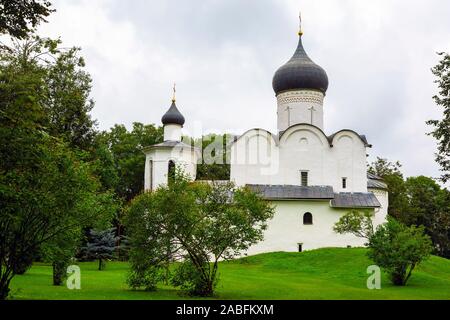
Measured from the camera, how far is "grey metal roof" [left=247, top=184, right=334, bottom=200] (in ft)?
100

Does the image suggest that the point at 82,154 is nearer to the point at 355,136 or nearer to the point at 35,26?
the point at 35,26

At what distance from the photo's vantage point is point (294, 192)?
31.0 meters

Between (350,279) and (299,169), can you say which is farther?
(299,169)

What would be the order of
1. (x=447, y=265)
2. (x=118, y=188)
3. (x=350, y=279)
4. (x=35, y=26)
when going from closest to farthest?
(x=35, y=26)
(x=350, y=279)
(x=447, y=265)
(x=118, y=188)

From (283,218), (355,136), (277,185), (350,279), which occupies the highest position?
(355,136)

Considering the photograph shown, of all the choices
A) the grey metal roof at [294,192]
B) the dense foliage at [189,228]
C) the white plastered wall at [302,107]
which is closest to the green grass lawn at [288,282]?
the dense foliage at [189,228]

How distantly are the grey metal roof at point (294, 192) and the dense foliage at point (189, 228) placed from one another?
14917 mm

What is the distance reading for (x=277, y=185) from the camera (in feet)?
104

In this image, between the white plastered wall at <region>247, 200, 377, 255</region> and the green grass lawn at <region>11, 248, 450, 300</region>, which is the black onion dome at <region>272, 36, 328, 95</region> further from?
the green grass lawn at <region>11, 248, 450, 300</region>

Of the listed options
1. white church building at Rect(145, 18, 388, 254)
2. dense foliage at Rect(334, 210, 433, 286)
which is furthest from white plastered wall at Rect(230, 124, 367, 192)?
dense foliage at Rect(334, 210, 433, 286)

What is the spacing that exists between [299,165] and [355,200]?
377 centimetres

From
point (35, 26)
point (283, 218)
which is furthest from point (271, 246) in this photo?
point (35, 26)

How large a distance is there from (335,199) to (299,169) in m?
2.75

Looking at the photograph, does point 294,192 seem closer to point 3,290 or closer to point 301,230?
point 301,230
